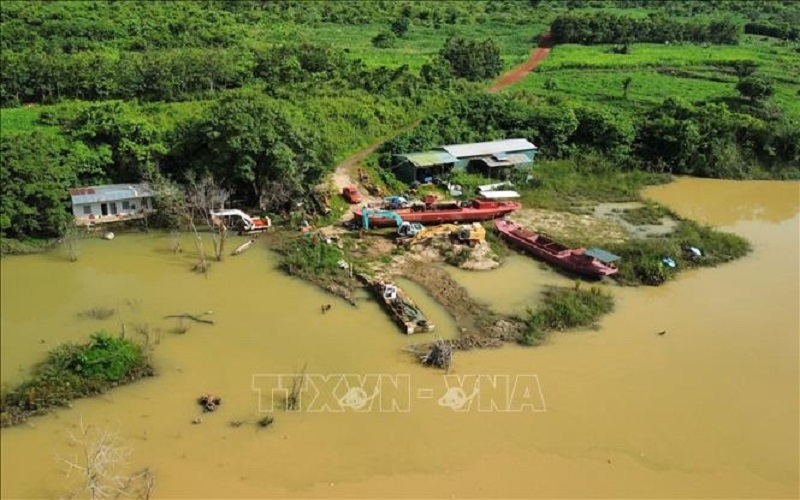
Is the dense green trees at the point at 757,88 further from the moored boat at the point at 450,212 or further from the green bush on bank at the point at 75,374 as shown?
the green bush on bank at the point at 75,374

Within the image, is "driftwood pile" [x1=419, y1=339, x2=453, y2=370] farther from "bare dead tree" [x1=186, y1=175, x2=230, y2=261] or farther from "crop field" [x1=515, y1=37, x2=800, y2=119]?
"crop field" [x1=515, y1=37, x2=800, y2=119]

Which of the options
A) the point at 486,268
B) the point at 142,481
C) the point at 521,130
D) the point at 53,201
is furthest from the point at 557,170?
the point at 142,481

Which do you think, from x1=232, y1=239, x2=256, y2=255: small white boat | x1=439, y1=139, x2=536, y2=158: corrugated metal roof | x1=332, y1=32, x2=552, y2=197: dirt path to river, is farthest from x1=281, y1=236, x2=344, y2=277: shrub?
x1=439, y1=139, x2=536, y2=158: corrugated metal roof

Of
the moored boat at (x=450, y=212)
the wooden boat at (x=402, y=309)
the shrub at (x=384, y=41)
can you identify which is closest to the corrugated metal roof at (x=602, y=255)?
the moored boat at (x=450, y=212)

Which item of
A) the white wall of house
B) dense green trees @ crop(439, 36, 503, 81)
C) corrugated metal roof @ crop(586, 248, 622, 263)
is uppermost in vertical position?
dense green trees @ crop(439, 36, 503, 81)

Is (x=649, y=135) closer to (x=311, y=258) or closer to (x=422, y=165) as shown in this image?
(x=422, y=165)

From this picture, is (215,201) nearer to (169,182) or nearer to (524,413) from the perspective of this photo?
(169,182)
